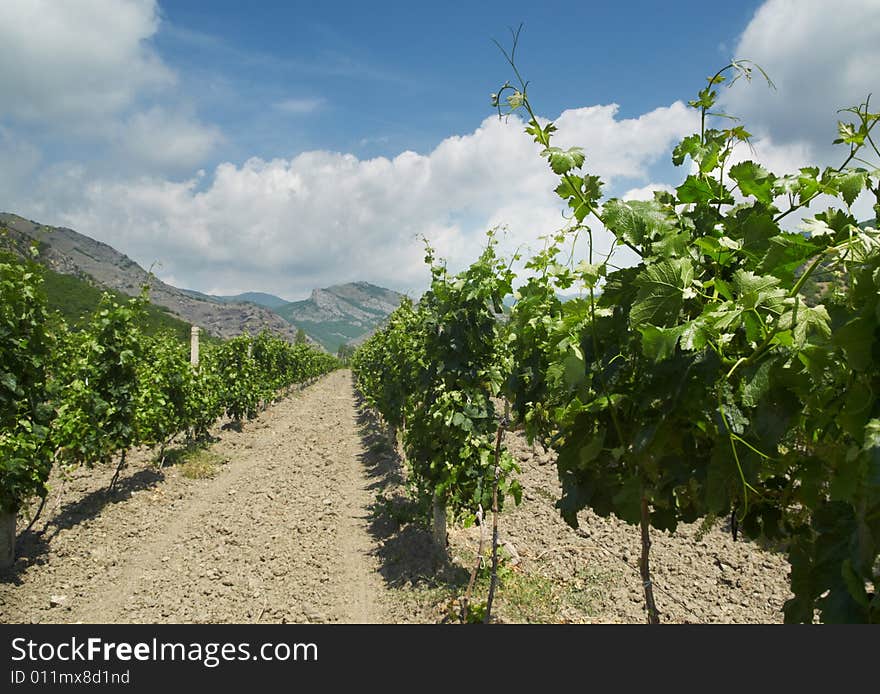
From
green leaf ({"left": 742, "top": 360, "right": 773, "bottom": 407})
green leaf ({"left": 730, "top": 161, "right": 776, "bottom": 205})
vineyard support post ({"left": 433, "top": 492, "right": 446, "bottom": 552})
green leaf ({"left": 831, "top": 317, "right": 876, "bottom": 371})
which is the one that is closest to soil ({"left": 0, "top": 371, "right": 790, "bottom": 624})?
vineyard support post ({"left": 433, "top": 492, "right": 446, "bottom": 552})

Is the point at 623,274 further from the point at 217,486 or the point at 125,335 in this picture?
the point at 217,486

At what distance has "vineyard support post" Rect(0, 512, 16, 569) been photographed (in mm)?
6129

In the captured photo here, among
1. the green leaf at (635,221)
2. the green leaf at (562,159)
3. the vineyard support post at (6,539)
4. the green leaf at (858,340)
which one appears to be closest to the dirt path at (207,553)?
the vineyard support post at (6,539)

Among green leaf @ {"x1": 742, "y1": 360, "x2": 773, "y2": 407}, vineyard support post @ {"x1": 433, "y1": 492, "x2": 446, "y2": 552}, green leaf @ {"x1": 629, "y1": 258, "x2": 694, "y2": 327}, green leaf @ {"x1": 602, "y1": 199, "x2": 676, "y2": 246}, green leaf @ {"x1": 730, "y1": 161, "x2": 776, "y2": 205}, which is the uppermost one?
green leaf @ {"x1": 730, "y1": 161, "x2": 776, "y2": 205}

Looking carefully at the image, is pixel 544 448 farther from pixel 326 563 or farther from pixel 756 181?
pixel 326 563

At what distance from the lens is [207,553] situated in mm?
7109

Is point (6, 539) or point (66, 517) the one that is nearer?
point (6, 539)

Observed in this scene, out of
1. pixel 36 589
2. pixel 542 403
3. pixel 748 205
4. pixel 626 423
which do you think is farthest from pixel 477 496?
pixel 36 589

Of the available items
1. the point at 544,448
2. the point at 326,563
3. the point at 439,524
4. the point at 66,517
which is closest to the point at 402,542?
the point at 439,524

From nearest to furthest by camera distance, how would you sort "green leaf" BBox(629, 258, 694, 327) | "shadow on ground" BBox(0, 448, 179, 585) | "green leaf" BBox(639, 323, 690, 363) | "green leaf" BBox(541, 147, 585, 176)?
"green leaf" BBox(639, 323, 690, 363) < "green leaf" BBox(629, 258, 694, 327) < "green leaf" BBox(541, 147, 585, 176) < "shadow on ground" BBox(0, 448, 179, 585)

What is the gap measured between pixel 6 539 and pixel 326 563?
12.4 feet

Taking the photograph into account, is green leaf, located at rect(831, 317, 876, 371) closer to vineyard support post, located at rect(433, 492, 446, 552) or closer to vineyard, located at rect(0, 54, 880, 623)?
vineyard, located at rect(0, 54, 880, 623)

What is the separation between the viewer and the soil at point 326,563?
5555mm

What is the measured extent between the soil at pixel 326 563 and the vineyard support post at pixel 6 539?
123 millimetres
